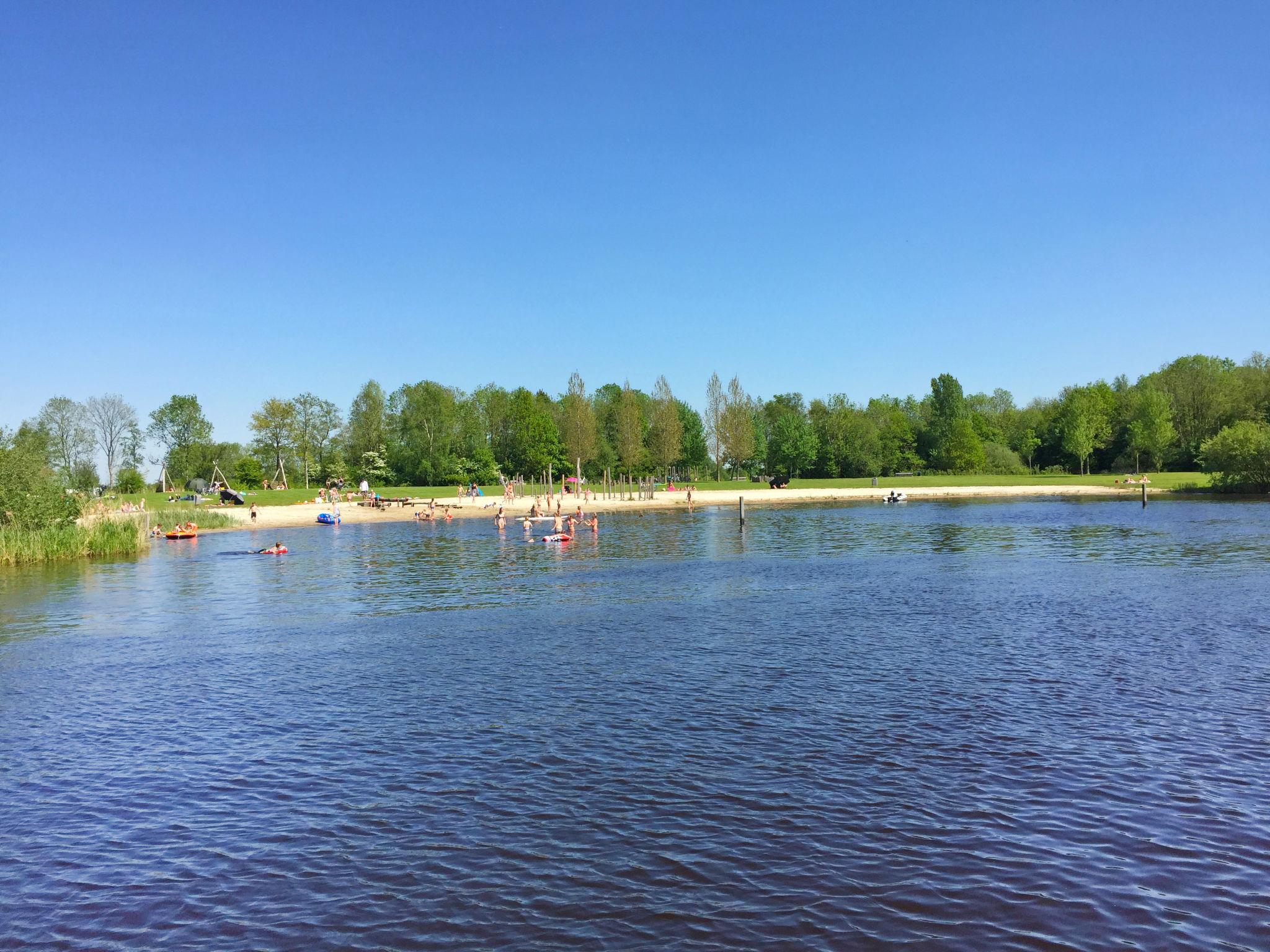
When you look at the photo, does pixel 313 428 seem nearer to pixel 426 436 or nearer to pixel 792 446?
pixel 426 436

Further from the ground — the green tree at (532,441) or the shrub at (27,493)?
the green tree at (532,441)

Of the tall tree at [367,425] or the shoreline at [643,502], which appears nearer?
the shoreline at [643,502]

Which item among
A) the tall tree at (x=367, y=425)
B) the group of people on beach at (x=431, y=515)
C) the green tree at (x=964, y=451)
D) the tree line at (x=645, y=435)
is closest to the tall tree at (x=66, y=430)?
the tree line at (x=645, y=435)

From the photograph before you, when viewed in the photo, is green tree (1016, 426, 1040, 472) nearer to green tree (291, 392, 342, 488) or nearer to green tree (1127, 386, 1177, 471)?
green tree (1127, 386, 1177, 471)

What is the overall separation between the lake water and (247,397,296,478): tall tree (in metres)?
106

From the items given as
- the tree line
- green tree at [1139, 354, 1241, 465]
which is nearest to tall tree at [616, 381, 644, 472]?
the tree line

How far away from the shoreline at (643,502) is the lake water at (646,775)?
49140 mm

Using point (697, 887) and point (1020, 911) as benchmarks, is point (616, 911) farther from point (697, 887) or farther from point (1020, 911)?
point (1020, 911)

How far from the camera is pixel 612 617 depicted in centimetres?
2798

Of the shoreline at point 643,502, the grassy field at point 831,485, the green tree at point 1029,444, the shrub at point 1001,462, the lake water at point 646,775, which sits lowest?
the lake water at point 646,775

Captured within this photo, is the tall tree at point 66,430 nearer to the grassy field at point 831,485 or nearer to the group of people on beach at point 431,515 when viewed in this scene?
the grassy field at point 831,485

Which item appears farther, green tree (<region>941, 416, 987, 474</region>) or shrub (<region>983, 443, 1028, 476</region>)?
A: green tree (<region>941, 416, 987, 474</region>)

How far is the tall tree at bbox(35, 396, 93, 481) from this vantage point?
4843 inches

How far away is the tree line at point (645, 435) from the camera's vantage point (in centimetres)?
12731
